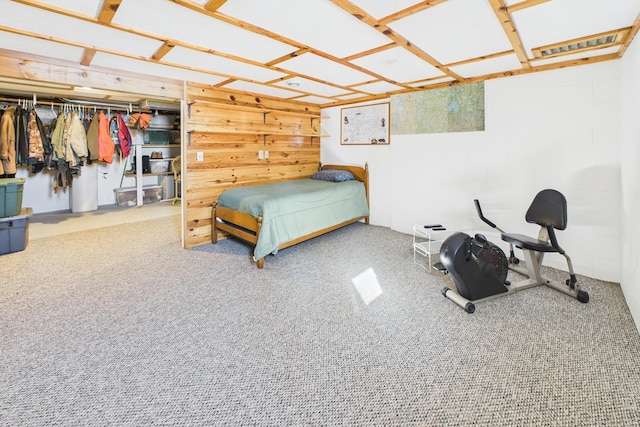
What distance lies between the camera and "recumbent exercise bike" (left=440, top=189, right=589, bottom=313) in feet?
8.04

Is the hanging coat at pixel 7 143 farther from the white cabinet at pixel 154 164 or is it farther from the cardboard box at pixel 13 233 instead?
the white cabinet at pixel 154 164

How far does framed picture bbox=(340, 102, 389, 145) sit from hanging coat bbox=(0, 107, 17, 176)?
4949 mm

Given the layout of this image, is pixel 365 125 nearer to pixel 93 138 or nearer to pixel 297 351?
pixel 297 351

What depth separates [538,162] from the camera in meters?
3.26

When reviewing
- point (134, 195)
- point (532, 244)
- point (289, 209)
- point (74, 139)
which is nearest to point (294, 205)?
point (289, 209)

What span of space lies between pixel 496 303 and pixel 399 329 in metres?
0.96

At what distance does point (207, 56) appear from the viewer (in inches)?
108

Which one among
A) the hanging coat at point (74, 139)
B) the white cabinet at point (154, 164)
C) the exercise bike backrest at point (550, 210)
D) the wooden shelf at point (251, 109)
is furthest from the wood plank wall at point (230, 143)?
the exercise bike backrest at point (550, 210)

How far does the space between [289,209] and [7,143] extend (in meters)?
4.36

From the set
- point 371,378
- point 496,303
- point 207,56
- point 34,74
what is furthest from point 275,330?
point 34,74

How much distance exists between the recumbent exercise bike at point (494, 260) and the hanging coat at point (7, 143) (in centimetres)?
599

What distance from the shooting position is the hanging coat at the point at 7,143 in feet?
14.6

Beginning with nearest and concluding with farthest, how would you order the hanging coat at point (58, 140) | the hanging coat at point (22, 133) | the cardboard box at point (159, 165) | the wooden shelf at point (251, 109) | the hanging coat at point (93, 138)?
1. the wooden shelf at point (251, 109)
2. the hanging coat at point (22, 133)
3. the hanging coat at point (58, 140)
4. the hanging coat at point (93, 138)
5. the cardboard box at point (159, 165)

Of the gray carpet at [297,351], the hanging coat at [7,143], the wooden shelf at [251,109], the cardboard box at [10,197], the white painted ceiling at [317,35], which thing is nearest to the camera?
the gray carpet at [297,351]
